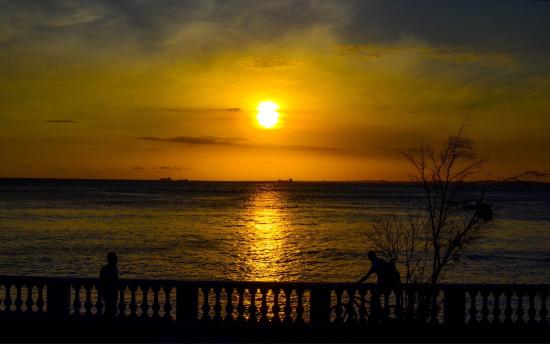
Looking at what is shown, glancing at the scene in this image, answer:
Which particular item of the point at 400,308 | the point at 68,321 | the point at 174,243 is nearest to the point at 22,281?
the point at 68,321

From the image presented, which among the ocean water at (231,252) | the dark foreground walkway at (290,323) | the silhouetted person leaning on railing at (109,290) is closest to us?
the dark foreground walkway at (290,323)

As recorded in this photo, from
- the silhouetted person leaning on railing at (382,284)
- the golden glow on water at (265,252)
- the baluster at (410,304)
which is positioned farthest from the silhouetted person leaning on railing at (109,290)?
the golden glow on water at (265,252)

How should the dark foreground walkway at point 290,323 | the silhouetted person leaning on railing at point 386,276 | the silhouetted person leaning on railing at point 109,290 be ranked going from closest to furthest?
the dark foreground walkway at point 290,323 < the silhouetted person leaning on railing at point 386,276 < the silhouetted person leaning on railing at point 109,290

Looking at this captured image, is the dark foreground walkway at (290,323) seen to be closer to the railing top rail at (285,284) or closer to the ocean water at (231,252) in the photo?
the railing top rail at (285,284)

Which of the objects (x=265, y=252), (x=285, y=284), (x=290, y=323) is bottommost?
(x=265, y=252)

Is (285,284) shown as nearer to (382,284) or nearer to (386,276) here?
(382,284)

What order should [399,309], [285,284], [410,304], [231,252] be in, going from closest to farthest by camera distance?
[399,309]
[410,304]
[285,284]
[231,252]

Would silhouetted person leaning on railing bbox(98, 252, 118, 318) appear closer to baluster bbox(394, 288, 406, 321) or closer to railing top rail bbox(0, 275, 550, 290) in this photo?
railing top rail bbox(0, 275, 550, 290)

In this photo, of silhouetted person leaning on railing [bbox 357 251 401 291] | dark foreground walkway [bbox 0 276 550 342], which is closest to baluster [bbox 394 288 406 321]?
dark foreground walkway [bbox 0 276 550 342]

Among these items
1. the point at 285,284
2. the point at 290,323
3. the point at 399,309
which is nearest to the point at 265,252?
the point at 285,284

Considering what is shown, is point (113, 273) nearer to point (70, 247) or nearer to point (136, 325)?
point (136, 325)

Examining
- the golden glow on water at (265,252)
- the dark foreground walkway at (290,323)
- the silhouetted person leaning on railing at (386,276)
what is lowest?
the golden glow on water at (265,252)

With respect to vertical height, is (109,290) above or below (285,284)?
below

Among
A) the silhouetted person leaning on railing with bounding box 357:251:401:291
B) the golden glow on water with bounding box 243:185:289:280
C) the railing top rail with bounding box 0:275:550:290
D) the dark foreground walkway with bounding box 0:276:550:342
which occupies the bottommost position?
the golden glow on water with bounding box 243:185:289:280
